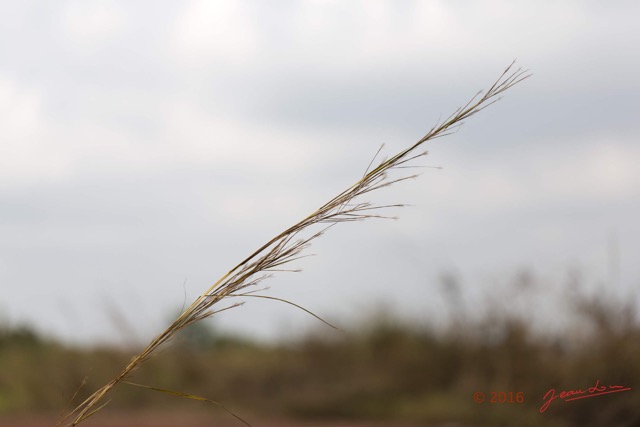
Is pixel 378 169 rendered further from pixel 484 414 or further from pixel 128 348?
pixel 128 348

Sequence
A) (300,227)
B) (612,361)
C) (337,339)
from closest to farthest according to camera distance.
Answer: (300,227), (612,361), (337,339)

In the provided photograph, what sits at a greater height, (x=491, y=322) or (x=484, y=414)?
(x=491, y=322)

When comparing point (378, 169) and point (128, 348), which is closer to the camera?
point (378, 169)

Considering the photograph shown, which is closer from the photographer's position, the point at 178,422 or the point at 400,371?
the point at 178,422

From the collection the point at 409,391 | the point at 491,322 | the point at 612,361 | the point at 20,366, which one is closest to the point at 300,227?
the point at 612,361

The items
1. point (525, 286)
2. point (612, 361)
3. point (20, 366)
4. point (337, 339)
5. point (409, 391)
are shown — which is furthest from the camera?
point (20, 366)

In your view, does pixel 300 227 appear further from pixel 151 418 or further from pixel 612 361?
pixel 151 418
